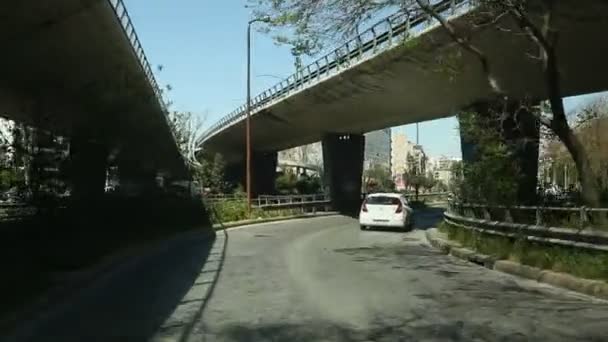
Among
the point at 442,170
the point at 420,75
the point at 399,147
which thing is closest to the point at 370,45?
the point at 420,75

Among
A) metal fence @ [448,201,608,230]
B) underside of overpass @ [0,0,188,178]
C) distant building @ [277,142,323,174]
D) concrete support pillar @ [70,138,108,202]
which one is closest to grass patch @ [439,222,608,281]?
metal fence @ [448,201,608,230]

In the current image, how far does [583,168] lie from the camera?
1673 cm

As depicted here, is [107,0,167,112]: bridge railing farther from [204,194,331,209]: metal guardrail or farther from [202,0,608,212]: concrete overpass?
[204,194,331,209]: metal guardrail

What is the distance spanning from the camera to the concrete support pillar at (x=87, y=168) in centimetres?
1886

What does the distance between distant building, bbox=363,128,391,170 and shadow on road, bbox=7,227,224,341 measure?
123126mm

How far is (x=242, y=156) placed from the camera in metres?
91.4

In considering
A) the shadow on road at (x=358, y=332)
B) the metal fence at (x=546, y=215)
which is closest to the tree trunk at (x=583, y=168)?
the metal fence at (x=546, y=215)

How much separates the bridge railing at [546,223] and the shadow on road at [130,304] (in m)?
6.53

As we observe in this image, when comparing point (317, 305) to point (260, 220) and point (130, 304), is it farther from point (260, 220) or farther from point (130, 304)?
point (260, 220)

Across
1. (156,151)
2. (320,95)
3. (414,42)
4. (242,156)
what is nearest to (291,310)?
(414,42)

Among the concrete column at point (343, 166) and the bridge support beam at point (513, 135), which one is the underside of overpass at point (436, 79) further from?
the concrete column at point (343, 166)

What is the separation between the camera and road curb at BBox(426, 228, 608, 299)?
1214 centimetres

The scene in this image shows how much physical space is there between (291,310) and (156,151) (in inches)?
1041

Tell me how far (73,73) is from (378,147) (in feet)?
472
